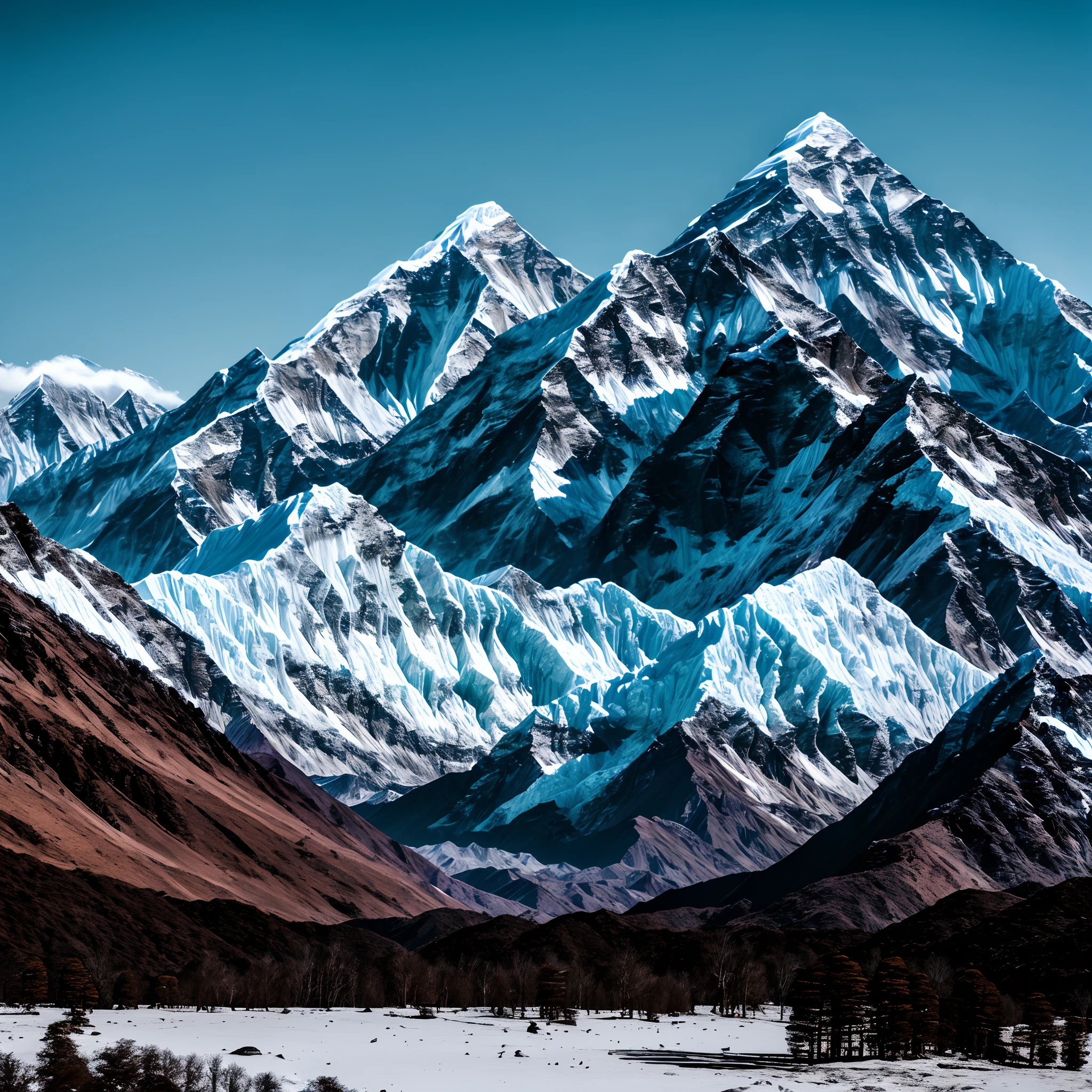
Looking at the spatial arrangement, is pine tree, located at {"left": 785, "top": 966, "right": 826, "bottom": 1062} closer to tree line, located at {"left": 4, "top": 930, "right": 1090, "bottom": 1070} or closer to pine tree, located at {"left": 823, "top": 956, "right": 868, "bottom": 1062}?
tree line, located at {"left": 4, "top": 930, "right": 1090, "bottom": 1070}

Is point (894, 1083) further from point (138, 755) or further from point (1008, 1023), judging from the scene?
point (138, 755)

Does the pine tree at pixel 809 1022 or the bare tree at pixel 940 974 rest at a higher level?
the bare tree at pixel 940 974

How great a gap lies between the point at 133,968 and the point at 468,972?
2571 centimetres

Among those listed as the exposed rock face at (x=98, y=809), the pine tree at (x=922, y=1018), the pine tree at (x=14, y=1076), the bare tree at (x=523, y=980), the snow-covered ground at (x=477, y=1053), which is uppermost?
the exposed rock face at (x=98, y=809)

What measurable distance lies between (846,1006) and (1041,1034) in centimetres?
1010

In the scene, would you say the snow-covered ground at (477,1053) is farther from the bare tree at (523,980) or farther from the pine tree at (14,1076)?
the bare tree at (523,980)

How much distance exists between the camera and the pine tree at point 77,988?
366 feet

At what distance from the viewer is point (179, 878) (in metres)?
169

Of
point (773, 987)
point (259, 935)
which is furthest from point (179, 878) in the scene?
point (773, 987)

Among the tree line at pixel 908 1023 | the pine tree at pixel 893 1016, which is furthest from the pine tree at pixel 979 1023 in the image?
the pine tree at pixel 893 1016

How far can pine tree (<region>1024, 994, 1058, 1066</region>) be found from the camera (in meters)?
102

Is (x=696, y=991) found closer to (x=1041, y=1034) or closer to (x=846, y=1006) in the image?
(x=846, y=1006)

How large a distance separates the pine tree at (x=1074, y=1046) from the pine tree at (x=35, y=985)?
55.4m

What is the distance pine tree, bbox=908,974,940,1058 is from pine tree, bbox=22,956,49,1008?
157ft
